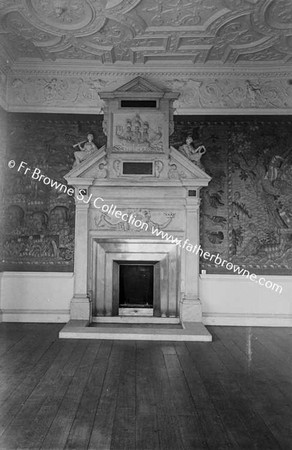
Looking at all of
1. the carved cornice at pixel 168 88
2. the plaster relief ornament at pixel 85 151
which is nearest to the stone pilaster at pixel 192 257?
the carved cornice at pixel 168 88

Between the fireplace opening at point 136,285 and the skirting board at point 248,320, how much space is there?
1080 millimetres

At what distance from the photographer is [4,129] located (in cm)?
707

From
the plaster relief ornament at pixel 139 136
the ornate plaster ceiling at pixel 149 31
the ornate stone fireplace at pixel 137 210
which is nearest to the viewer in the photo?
the ornate plaster ceiling at pixel 149 31

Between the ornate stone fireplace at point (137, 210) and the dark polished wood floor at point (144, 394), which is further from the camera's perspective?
the ornate stone fireplace at point (137, 210)

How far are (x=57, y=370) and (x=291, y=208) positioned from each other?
4.82 metres

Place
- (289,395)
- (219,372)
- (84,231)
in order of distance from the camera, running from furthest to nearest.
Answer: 1. (84,231)
2. (219,372)
3. (289,395)

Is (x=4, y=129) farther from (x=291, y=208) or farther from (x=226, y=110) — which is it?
(x=291, y=208)

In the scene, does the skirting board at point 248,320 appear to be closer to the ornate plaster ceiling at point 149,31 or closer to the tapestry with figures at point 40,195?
the tapestry with figures at point 40,195

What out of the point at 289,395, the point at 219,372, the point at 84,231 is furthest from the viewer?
the point at 84,231

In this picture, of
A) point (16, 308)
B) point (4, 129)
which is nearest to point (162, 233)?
point (16, 308)

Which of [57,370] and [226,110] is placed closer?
[57,370]

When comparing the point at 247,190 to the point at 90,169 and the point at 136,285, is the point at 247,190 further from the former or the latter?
the point at 90,169

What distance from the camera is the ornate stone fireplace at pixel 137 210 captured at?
22.4 feet

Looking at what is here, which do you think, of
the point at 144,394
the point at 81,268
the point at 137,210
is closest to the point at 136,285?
the point at 81,268
